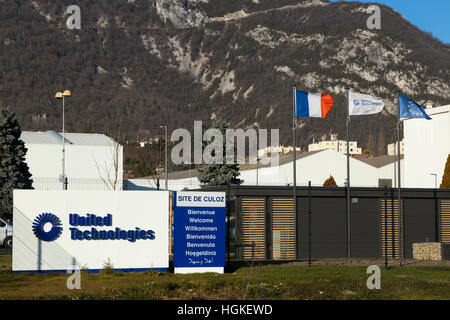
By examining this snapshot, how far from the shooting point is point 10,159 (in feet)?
198

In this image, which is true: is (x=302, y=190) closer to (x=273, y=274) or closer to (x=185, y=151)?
(x=273, y=274)

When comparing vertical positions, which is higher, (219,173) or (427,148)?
(427,148)

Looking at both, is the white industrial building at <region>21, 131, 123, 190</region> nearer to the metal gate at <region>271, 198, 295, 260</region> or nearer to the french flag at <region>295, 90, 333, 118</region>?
the metal gate at <region>271, 198, 295, 260</region>

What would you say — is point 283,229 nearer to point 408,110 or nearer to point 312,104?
point 312,104

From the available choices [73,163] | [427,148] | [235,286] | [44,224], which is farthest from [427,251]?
[73,163]

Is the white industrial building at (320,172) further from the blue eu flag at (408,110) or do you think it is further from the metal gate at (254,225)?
the blue eu flag at (408,110)

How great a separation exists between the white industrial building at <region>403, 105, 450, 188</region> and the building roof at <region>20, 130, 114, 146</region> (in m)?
35.4

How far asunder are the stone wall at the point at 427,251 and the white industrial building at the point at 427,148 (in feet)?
110

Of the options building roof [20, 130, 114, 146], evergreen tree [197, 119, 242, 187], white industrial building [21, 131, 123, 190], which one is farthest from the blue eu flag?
building roof [20, 130, 114, 146]

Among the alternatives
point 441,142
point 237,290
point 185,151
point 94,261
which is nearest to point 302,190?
point 94,261

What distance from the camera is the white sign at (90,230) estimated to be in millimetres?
24609

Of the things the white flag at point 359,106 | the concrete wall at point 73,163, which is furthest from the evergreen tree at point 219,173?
the white flag at point 359,106

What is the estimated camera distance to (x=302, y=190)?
124 feet

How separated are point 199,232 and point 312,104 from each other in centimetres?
1139
